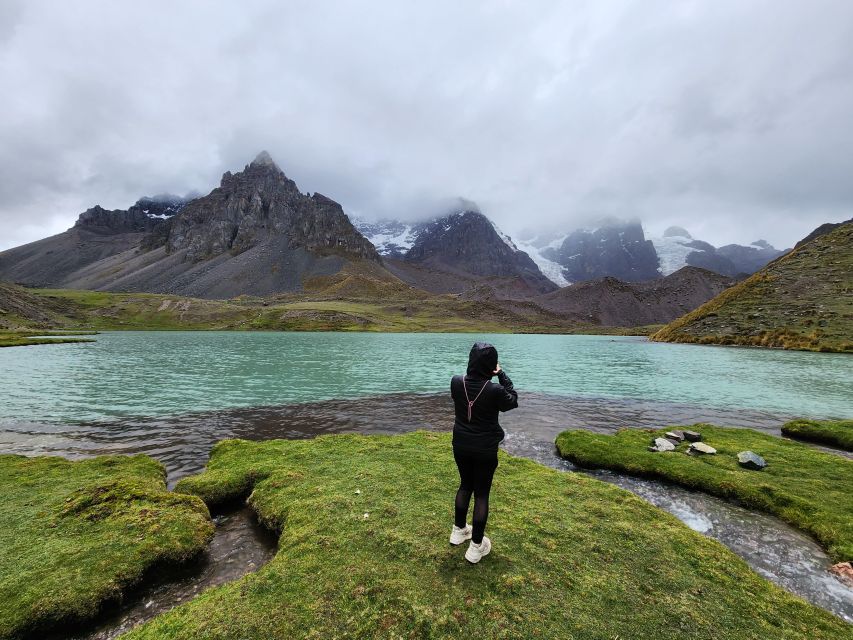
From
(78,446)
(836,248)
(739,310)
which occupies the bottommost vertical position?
(78,446)

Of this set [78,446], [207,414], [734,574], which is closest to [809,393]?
[734,574]

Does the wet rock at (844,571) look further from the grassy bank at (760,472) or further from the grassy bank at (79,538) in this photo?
the grassy bank at (79,538)

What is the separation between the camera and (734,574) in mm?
9250

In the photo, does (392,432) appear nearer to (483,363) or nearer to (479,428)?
(479,428)

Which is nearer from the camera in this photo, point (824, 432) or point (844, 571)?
point (844, 571)

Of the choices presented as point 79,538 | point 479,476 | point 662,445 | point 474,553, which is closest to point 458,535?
point 474,553

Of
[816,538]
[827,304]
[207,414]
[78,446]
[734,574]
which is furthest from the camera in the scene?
[827,304]

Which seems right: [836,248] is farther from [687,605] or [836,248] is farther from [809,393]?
[687,605]

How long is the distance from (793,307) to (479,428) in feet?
433

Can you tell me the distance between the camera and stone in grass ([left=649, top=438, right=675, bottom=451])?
19344 mm

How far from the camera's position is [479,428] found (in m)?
8.98

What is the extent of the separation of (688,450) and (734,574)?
11359 millimetres

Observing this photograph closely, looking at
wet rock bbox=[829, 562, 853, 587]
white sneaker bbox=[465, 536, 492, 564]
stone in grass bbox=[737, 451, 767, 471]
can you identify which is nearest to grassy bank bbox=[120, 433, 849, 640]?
white sneaker bbox=[465, 536, 492, 564]

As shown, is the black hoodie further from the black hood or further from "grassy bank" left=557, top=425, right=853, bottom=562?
"grassy bank" left=557, top=425, right=853, bottom=562
